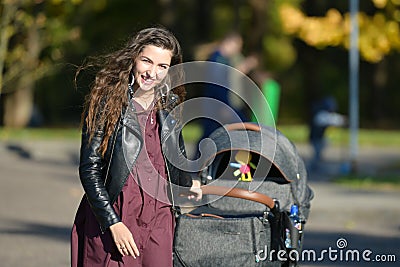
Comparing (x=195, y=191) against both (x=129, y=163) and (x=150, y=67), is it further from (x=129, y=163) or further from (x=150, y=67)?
(x=150, y=67)

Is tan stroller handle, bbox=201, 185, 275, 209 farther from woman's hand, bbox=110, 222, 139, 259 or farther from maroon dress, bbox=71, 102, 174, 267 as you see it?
woman's hand, bbox=110, 222, 139, 259

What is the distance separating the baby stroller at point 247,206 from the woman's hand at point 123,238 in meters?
0.52

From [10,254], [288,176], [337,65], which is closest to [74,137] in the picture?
[10,254]

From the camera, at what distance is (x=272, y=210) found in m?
5.81

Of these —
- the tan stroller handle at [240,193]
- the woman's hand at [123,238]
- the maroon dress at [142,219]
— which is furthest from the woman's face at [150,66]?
the tan stroller handle at [240,193]

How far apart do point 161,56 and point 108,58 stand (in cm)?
32

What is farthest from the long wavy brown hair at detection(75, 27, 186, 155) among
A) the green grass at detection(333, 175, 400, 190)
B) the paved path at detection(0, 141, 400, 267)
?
the green grass at detection(333, 175, 400, 190)

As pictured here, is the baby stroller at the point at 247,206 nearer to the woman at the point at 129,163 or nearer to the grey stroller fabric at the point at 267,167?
the grey stroller fabric at the point at 267,167

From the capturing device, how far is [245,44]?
150ft

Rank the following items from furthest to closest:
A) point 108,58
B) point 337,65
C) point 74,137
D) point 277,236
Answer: point 337,65 → point 74,137 → point 277,236 → point 108,58

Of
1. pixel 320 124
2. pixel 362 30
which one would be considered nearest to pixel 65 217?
pixel 320 124

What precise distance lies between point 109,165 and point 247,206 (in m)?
1.47

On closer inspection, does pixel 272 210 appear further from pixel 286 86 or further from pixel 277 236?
pixel 286 86

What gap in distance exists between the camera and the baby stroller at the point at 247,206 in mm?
5414
